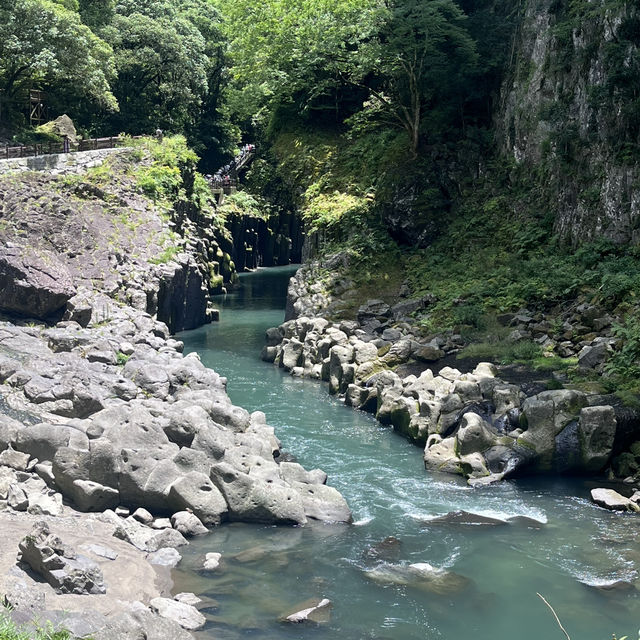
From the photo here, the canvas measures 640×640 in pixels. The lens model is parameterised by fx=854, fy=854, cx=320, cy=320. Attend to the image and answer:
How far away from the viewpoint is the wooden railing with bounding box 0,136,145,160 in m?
42.0

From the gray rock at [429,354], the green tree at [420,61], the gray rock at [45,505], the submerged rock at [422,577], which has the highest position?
the green tree at [420,61]

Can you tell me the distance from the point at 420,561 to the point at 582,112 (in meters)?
23.3

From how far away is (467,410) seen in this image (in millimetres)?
25484

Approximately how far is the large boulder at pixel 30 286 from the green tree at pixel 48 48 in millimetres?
16972

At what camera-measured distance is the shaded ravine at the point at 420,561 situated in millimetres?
14984

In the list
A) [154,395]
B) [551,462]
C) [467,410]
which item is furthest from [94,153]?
[551,462]

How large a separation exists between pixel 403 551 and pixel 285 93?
3538 cm

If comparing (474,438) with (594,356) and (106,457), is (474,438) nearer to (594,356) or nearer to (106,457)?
(594,356)

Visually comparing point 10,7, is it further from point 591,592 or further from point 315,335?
point 591,592

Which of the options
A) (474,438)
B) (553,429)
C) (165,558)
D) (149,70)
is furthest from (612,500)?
(149,70)

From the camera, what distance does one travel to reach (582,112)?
34.6 m

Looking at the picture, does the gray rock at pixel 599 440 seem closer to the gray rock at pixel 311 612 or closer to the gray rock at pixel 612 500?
the gray rock at pixel 612 500

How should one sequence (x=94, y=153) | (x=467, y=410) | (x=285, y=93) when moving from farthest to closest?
(x=285, y=93), (x=94, y=153), (x=467, y=410)

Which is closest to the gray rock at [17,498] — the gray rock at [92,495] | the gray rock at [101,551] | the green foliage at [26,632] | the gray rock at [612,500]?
the gray rock at [92,495]
